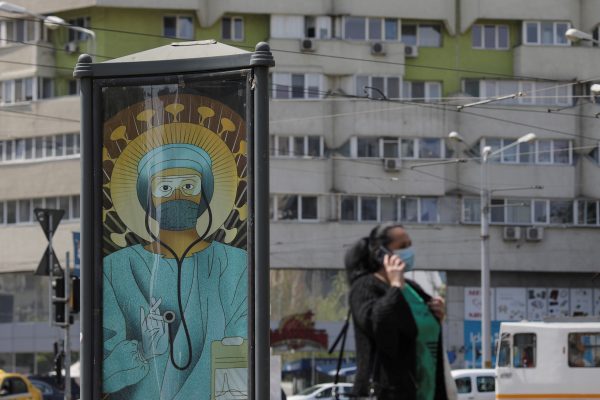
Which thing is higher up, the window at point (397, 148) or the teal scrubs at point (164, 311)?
the window at point (397, 148)

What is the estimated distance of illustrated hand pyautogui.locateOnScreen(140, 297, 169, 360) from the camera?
368 inches

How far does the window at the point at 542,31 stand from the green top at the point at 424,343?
43.1m

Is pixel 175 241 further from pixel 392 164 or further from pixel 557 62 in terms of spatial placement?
pixel 557 62

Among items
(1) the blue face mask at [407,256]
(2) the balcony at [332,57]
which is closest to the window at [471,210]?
(2) the balcony at [332,57]

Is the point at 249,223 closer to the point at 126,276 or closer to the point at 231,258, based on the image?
the point at 231,258

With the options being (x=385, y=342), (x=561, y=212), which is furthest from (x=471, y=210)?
(x=385, y=342)

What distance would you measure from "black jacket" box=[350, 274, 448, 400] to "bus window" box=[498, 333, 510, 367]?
771 inches

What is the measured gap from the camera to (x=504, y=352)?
25.9 metres

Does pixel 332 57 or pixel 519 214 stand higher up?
pixel 332 57

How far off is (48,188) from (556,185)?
17574mm

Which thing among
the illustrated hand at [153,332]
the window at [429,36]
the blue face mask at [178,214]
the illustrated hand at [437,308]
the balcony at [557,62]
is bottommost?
the illustrated hand at [153,332]

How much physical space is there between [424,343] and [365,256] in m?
0.49

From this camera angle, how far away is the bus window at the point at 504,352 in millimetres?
25688

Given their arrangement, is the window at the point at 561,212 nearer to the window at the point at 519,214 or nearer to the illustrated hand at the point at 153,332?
the window at the point at 519,214
